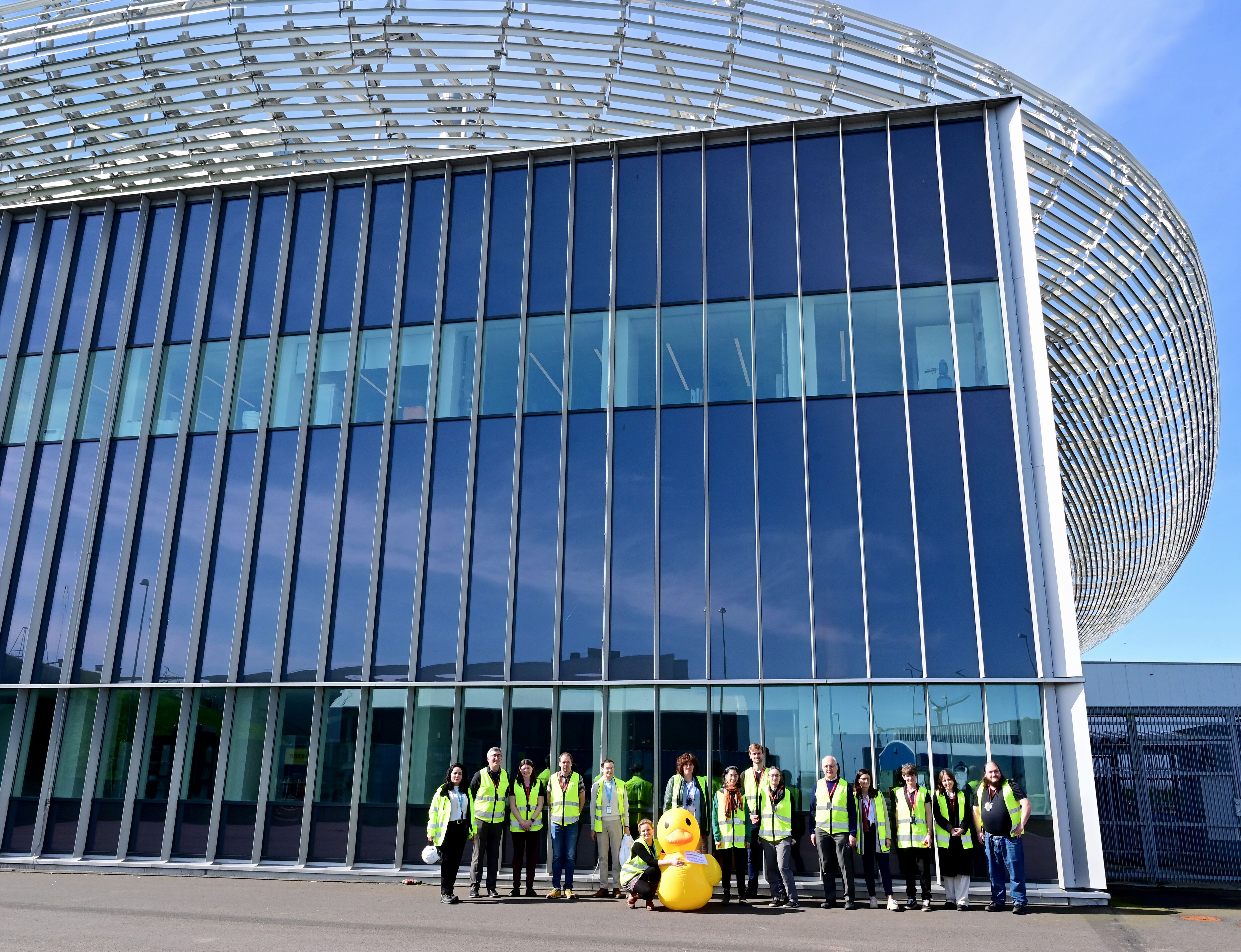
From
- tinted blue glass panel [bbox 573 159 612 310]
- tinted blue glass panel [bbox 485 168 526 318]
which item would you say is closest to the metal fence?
tinted blue glass panel [bbox 573 159 612 310]

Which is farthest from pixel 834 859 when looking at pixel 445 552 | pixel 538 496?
pixel 445 552

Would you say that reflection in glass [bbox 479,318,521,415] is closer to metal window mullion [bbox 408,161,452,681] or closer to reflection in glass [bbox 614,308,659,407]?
metal window mullion [bbox 408,161,452,681]

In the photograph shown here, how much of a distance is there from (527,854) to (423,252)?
9969 mm

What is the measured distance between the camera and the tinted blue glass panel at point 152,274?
17.3 m

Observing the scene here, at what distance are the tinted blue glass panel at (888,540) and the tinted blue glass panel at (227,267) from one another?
10949 mm

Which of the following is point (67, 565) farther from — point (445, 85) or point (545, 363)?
point (445, 85)

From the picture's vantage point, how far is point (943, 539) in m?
13.5

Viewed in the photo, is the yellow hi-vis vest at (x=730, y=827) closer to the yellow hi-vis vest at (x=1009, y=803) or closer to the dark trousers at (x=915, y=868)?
the dark trousers at (x=915, y=868)

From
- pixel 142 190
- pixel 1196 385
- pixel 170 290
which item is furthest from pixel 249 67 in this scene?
pixel 1196 385

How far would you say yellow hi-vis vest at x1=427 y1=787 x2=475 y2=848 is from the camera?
11125 mm

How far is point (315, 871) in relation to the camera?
45.1 ft

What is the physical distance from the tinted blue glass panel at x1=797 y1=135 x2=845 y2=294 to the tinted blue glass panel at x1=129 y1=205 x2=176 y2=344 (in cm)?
1124

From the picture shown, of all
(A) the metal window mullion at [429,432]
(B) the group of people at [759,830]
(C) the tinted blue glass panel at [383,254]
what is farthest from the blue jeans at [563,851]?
(C) the tinted blue glass panel at [383,254]

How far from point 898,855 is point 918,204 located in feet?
31.4
